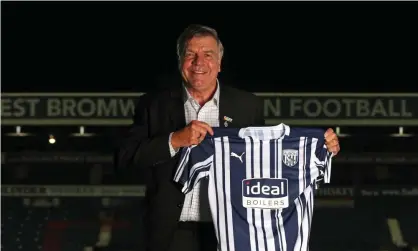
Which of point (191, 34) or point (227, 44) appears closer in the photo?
point (191, 34)

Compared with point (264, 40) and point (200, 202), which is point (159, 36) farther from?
point (200, 202)

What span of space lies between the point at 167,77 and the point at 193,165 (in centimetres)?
336

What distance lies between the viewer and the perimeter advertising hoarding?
649 centimetres

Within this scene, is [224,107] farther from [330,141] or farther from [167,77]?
[167,77]

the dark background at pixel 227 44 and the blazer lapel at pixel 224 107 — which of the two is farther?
the dark background at pixel 227 44

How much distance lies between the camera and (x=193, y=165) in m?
3.30

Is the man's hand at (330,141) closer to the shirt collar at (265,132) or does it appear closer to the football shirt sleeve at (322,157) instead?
the football shirt sleeve at (322,157)

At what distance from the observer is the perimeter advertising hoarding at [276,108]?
6.49m

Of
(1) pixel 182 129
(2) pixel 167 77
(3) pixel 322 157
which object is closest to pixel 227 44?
(2) pixel 167 77

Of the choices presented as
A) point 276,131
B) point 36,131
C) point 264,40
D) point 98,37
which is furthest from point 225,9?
point 276,131

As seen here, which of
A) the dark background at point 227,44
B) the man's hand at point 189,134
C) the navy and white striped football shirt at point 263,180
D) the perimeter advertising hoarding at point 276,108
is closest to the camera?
the man's hand at point 189,134

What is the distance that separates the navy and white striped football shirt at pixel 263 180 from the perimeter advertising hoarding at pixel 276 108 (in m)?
3.02

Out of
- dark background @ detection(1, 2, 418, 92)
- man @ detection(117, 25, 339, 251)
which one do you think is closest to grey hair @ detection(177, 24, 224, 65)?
man @ detection(117, 25, 339, 251)

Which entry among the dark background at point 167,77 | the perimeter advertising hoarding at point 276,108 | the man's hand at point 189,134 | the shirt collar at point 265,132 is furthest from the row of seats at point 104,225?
the man's hand at point 189,134
